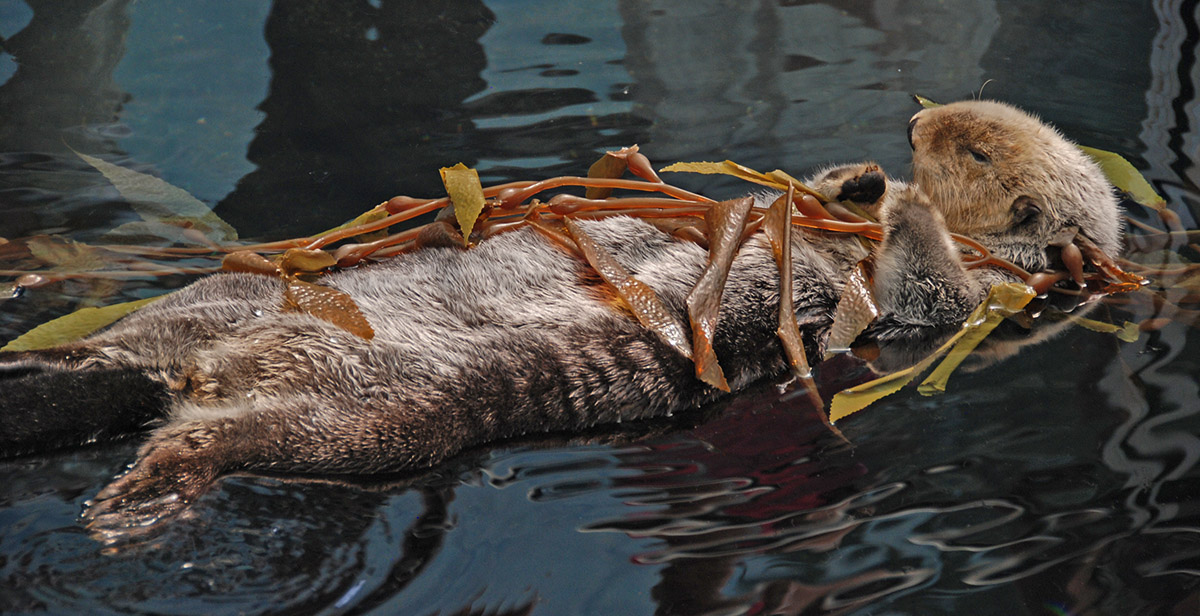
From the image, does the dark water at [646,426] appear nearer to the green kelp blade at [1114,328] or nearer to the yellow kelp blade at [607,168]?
the green kelp blade at [1114,328]

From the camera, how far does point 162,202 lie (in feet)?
8.85

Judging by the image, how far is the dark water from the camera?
130 centimetres

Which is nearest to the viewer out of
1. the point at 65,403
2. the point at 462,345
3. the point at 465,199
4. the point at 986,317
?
the point at 65,403

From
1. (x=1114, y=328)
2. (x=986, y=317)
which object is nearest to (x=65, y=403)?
(x=986, y=317)

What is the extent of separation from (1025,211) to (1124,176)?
2.53 feet

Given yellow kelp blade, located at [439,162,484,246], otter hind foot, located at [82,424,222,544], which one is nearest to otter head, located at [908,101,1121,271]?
yellow kelp blade, located at [439,162,484,246]

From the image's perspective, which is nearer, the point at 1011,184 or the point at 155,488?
the point at 155,488

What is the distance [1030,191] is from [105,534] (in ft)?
7.25

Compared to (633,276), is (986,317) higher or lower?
lower

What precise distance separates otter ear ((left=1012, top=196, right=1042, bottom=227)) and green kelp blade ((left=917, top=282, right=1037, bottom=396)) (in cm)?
19

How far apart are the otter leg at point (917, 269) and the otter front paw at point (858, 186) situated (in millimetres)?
85

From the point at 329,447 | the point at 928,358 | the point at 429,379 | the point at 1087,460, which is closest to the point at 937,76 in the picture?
the point at 928,358

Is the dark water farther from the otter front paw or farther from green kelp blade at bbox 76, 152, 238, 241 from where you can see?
the otter front paw

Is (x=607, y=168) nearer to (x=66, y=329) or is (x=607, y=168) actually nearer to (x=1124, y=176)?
(x=66, y=329)
